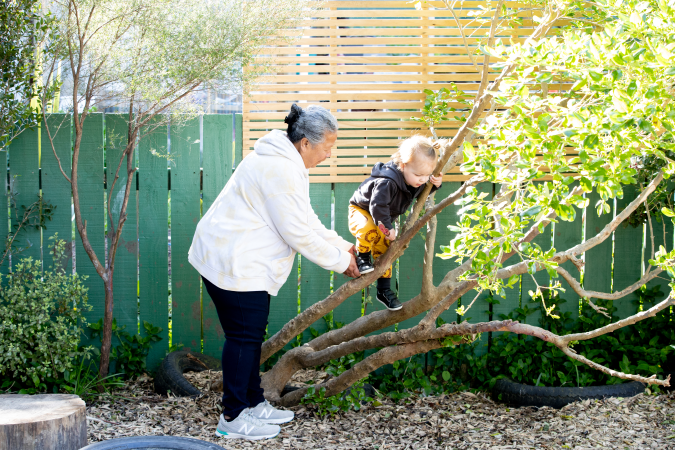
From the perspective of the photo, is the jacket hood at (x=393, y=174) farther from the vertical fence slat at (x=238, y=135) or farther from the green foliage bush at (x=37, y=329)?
the green foliage bush at (x=37, y=329)

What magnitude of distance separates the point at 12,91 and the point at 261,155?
5.79 feet

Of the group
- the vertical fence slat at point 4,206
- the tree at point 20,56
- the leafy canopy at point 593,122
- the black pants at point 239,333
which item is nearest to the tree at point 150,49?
the tree at point 20,56

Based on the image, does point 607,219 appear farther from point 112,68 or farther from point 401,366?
point 112,68

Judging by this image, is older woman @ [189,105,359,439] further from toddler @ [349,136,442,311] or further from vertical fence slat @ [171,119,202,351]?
vertical fence slat @ [171,119,202,351]

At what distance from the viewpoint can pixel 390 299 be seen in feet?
11.3

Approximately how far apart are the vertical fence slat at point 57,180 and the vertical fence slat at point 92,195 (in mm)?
84

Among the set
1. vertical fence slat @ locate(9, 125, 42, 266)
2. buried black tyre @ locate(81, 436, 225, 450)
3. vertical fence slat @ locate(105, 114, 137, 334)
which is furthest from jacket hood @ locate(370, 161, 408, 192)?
vertical fence slat @ locate(9, 125, 42, 266)

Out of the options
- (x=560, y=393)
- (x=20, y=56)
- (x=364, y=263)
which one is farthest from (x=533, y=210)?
(x=20, y=56)

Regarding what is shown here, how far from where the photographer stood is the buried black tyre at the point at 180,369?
3537 millimetres

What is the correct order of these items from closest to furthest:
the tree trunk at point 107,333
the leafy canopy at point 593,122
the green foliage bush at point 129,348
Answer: the leafy canopy at point 593,122, the tree trunk at point 107,333, the green foliage bush at point 129,348

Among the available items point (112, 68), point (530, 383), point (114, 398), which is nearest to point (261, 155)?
point (112, 68)

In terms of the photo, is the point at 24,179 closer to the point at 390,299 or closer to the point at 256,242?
the point at 256,242

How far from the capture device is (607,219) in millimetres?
4172

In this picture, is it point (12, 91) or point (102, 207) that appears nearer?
point (12, 91)
